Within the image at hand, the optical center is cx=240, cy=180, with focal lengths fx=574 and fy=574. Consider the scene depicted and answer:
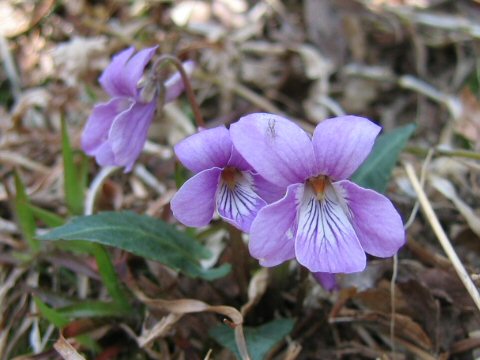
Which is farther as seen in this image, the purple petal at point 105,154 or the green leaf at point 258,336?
the purple petal at point 105,154

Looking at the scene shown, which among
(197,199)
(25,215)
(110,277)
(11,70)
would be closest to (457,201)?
(197,199)

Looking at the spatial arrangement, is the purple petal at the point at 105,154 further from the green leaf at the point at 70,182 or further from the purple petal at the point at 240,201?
the purple petal at the point at 240,201

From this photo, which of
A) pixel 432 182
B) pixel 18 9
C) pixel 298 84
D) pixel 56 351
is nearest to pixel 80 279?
pixel 56 351

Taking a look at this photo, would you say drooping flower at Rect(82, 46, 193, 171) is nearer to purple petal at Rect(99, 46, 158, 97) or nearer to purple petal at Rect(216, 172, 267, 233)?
purple petal at Rect(99, 46, 158, 97)

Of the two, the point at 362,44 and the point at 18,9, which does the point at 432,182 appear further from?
the point at 18,9

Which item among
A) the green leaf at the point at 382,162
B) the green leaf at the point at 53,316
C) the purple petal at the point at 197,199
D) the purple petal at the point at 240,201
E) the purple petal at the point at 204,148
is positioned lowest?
the green leaf at the point at 53,316

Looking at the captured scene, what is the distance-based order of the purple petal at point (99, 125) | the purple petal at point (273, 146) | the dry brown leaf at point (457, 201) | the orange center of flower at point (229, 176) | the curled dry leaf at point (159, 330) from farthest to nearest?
the dry brown leaf at point (457, 201) → the purple petal at point (99, 125) → the curled dry leaf at point (159, 330) → the orange center of flower at point (229, 176) → the purple petal at point (273, 146)

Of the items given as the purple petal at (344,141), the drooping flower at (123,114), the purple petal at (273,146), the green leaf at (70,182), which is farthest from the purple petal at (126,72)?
the purple petal at (344,141)

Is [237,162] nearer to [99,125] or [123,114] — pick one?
[123,114]
